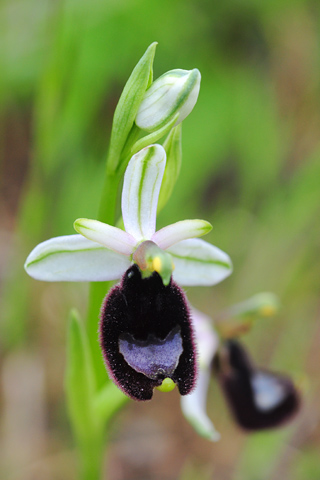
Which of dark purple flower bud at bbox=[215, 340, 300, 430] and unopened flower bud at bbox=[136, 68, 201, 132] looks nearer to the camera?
unopened flower bud at bbox=[136, 68, 201, 132]

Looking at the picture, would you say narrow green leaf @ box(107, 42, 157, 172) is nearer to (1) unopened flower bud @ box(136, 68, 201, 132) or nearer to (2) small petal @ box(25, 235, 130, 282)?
(1) unopened flower bud @ box(136, 68, 201, 132)

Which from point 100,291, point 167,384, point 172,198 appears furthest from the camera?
point 172,198

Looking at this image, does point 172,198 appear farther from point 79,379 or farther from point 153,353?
point 153,353

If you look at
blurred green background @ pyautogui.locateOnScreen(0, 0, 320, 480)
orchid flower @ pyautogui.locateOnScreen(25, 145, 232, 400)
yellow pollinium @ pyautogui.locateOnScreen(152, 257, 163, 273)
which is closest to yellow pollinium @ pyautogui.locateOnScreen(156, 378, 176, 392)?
orchid flower @ pyautogui.locateOnScreen(25, 145, 232, 400)

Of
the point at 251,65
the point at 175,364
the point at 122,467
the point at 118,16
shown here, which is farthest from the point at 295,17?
the point at 175,364

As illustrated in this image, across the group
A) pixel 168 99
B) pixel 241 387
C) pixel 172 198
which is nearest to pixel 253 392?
pixel 241 387

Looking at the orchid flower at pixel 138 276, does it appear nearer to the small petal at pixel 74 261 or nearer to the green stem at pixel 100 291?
the small petal at pixel 74 261

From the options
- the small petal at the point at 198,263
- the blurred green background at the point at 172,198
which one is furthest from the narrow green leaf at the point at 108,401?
the blurred green background at the point at 172,198
